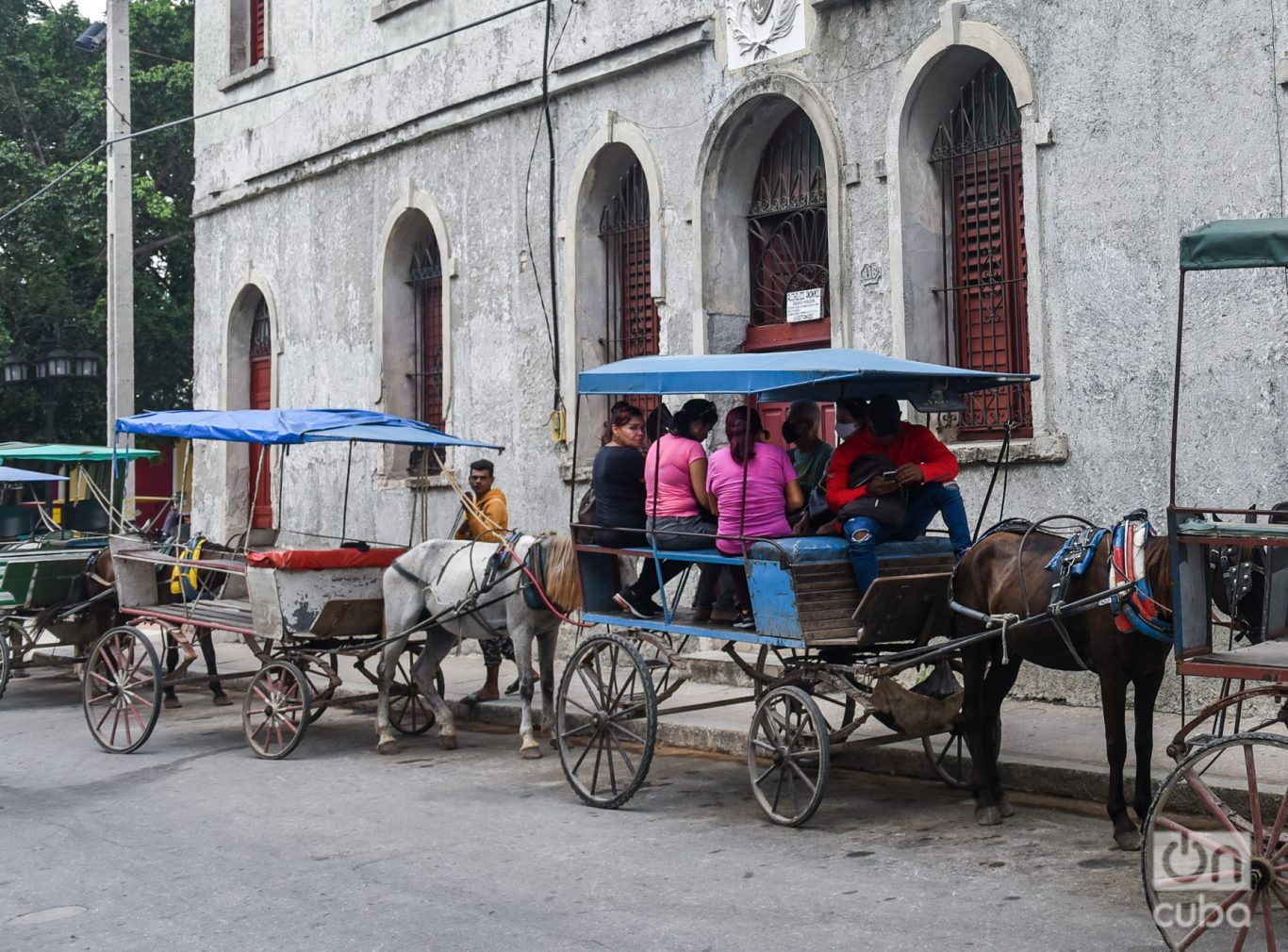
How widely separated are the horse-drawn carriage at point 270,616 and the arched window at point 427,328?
216 inches

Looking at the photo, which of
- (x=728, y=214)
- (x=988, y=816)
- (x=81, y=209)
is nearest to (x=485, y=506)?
(x=728, y=214)

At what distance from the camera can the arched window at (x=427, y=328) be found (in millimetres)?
17156

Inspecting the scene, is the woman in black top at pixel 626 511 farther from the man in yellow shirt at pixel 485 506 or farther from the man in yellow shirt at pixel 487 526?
the man in yellow shirt at pixel 485 506

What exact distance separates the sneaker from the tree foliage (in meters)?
19.6

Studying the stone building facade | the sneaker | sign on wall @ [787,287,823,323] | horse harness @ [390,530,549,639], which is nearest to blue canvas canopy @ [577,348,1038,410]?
the sneaker

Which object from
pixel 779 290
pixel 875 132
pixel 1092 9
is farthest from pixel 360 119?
pixel 1092 9

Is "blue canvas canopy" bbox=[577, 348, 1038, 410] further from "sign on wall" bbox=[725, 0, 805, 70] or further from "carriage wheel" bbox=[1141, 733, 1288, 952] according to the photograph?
"sign on wall" bbox=[725, 0, 805, 70]

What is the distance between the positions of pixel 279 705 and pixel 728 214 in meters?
5.92

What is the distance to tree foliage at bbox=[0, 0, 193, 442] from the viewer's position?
26.6m

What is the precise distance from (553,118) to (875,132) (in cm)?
435

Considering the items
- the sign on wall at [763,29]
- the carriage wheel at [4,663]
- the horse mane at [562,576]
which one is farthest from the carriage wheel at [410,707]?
the sign on wall at [763,29]

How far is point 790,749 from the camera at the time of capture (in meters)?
7.58

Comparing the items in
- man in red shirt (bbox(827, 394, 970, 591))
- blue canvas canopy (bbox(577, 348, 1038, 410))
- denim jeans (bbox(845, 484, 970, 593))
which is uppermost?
blue canvas canopy (bbox(577, 348, 1038, 410))

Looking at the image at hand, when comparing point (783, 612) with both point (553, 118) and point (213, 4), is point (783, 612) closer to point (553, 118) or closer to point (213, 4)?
point (553, 118)
